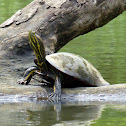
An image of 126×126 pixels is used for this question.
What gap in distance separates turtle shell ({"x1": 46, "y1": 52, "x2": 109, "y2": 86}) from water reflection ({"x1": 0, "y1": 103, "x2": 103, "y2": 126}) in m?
0.54

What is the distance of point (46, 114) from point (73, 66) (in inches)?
42.4

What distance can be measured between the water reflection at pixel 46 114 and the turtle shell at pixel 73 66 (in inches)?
21.3

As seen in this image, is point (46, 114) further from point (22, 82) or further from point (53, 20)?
point (53, 20)

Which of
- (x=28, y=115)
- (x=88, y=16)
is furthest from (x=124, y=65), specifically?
(x=28, y=115)

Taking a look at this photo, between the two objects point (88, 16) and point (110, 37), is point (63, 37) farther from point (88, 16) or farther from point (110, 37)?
point (110, 37)

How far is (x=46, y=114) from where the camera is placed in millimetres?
3541

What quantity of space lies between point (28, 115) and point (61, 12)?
210cm

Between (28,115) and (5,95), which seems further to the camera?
(5,95)

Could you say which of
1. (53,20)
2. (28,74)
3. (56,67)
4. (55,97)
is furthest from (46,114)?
(53,20)

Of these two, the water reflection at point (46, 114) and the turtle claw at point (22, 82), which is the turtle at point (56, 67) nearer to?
the turtle claw at point (22, 82)

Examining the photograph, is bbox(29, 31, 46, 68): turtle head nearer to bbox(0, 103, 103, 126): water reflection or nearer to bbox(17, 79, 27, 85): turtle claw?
bbox(17, 79, 27, 85): turtle claw

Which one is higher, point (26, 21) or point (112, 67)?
point (26, 21)

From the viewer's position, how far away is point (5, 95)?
4.12m

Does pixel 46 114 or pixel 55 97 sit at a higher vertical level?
pixel 46 114
